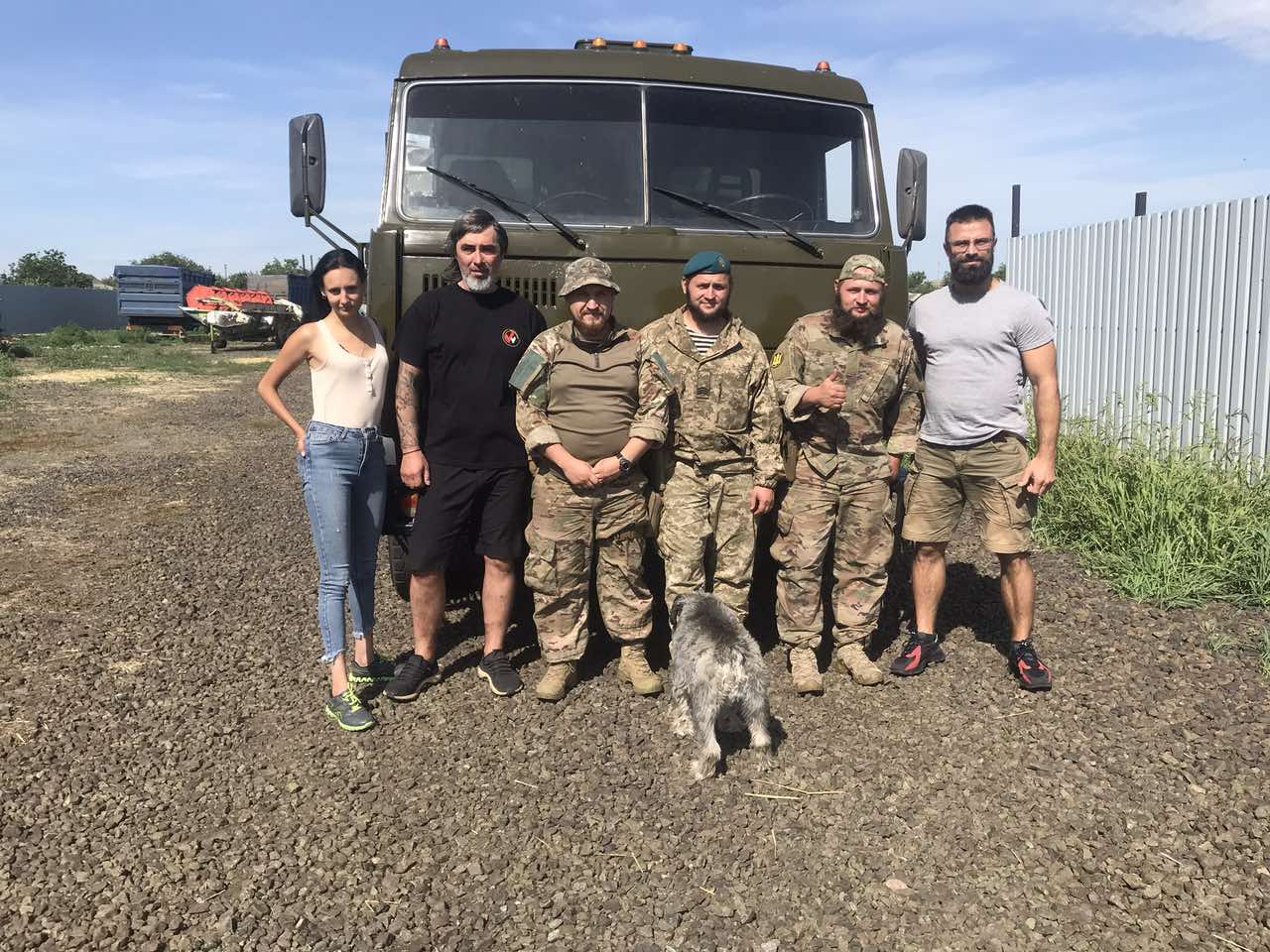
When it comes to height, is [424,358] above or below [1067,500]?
above

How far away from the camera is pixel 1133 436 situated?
729 centimetres

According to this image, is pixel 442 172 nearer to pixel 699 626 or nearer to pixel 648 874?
pixel 699 626

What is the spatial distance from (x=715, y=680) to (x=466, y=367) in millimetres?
1568

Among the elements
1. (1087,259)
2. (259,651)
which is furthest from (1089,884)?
(1087,259)

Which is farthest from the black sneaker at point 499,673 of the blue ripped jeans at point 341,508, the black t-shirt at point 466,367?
the black t-shirt at point 466,367

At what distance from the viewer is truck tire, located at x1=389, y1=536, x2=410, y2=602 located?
15.2 feet

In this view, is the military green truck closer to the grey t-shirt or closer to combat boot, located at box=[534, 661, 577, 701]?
the grey t-shirt

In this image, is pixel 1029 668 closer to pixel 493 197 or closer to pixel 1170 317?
pixel 493 197

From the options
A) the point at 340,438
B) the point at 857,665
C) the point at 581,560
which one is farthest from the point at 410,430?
the point at 857,665

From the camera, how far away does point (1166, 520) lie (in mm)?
5781

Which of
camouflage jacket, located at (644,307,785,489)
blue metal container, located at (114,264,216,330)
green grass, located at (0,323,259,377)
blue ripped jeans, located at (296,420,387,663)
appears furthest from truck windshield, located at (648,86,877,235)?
blue metal container, located at (114,264,216,330)

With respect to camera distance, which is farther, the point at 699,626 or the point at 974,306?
the point at 974,306

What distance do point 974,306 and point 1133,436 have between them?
4097 millimetres

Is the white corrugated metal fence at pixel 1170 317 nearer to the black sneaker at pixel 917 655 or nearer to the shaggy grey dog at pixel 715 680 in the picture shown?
the black sneaker at pixel 917 655
